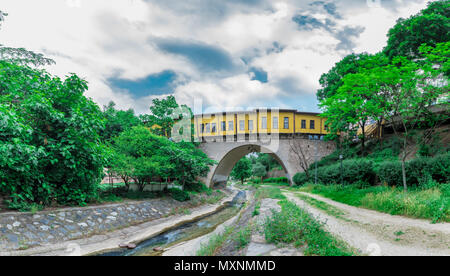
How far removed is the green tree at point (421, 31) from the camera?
1458 centimetres

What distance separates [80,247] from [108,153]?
3319 millimetres

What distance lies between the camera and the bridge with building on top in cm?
2444

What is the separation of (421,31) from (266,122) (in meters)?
14.7

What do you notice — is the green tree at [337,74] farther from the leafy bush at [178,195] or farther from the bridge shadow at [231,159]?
the leafy bush at [178,195]

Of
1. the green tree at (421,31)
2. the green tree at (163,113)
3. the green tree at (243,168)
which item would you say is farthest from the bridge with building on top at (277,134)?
the green tree at (243,168)

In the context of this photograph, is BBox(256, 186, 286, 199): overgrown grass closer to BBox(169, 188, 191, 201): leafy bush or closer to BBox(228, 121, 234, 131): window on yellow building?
BBox(169, 188, 191, 201): leafy bush

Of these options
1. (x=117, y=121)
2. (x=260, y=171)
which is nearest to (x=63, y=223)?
(x=117, y=121)

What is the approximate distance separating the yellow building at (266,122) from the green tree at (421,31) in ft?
33.9

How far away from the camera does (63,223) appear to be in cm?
685

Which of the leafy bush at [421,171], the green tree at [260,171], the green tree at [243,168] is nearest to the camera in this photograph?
the leafy bush at [421,171]

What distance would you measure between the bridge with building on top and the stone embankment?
1467cm

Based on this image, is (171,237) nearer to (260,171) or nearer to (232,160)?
(232,160)
